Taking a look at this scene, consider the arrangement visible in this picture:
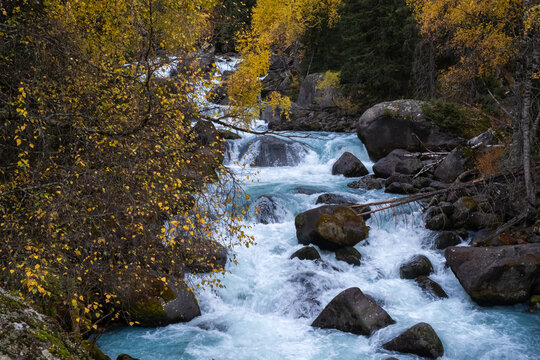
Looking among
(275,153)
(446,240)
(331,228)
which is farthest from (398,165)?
(331,228)

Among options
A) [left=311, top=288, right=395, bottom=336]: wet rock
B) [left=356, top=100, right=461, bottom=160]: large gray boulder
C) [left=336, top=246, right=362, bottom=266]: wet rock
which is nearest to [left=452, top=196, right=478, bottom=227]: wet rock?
[left=336, top=246, right=362, bottom=266]: wet rock

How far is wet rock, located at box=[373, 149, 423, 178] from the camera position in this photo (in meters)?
18.2

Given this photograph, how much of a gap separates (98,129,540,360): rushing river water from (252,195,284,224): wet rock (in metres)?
0.37

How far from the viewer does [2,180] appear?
6.54m

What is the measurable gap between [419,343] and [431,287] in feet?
8.92

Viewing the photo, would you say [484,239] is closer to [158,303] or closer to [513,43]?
[513,43]

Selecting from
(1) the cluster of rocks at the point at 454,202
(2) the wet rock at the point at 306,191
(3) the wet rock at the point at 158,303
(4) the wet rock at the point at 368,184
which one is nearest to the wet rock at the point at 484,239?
(1) the cluster of rocks at the point at 454,202

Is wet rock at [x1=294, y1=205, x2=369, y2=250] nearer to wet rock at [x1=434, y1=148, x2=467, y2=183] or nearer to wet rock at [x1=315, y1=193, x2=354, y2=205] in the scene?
wet rock at [x1=315, y1=193, x2=354, y2=205]

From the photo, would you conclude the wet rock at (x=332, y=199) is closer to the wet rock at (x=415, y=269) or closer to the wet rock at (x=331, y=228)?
the wet rock at (x=331, y=228)

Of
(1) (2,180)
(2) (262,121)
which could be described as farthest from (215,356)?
(2) (262,121)

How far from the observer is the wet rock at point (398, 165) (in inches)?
717

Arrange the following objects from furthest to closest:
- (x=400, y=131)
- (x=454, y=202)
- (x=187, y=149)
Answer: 1. (x=400, y=131)
2. (x=454, y=202)
3. (x=187, y=149)

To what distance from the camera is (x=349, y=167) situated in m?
20.4

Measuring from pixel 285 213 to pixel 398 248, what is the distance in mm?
4280
